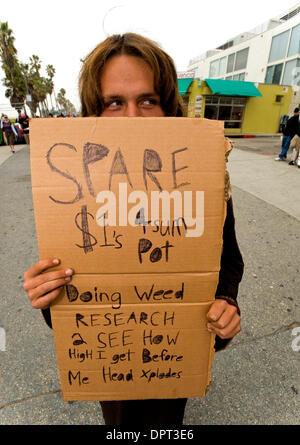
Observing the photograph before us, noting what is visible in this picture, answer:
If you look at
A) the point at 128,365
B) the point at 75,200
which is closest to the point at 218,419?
the point at 128,365

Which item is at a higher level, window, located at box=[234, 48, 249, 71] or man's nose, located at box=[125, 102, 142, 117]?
window, located at box=[234, 48, 249, 71]

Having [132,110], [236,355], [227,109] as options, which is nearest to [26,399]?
[236,355]

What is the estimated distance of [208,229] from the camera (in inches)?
28.2

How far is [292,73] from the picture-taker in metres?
20.5

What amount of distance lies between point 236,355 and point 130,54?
1.93 meters

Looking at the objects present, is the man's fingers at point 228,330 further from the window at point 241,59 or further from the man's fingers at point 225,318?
the window at point 241,59

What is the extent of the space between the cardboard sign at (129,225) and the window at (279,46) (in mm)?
27822

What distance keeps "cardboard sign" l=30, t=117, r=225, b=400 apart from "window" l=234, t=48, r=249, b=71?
32.4m

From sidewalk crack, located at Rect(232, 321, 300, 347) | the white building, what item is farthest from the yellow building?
sidewalk crack, located at Rect(232, 321, 300, 347)

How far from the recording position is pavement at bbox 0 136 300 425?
1.41 metres

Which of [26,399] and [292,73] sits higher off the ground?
[292,73]
